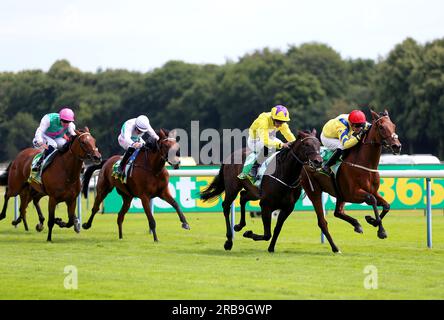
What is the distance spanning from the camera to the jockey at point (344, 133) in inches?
472

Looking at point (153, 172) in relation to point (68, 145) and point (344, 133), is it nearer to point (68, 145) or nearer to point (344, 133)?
point (68, 145)

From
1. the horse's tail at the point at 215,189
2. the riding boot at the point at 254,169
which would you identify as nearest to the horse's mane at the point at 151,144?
the horse's tail at the point at 215,189

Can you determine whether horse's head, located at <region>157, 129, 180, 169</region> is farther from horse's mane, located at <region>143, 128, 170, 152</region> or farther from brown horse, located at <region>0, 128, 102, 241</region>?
brown horse, located at <region>0, 128, 102, 241</region>

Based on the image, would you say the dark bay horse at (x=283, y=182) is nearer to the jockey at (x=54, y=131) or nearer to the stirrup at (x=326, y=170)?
the stirrup at (x=326, y=170)

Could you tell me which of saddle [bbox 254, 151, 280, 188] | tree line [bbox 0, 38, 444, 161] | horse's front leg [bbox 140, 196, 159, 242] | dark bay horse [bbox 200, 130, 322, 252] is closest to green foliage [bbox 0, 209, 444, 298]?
horse's front leg [bbox 140, 196, 159, 242]

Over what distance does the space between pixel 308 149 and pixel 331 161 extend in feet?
3.39

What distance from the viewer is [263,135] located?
1188 centimetres

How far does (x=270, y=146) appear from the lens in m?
11.9

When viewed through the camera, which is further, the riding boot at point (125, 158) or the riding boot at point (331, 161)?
the riding boot at point (125, 158)

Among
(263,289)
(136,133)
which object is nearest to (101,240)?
(136,133)

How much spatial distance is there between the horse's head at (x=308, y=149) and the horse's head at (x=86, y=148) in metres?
3.24

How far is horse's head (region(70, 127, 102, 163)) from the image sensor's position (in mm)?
13328

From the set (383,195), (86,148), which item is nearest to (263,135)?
(86,148)
